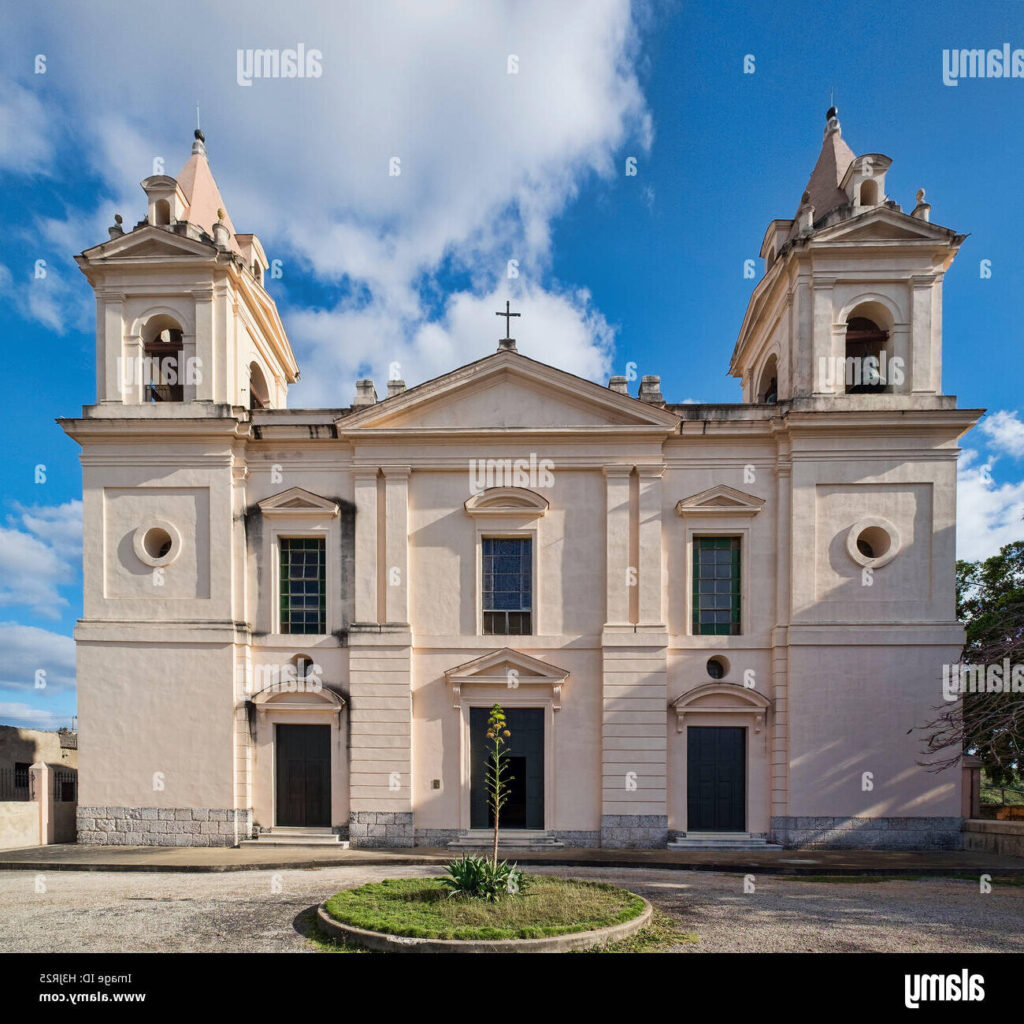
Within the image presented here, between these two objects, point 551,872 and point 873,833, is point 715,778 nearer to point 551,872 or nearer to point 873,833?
point 873,833

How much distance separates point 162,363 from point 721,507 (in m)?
14.8

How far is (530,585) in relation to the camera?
687 inches

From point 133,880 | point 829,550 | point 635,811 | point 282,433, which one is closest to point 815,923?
point 635,811

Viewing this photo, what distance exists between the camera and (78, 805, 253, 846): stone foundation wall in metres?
16.7

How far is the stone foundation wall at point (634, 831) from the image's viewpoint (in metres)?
16.3

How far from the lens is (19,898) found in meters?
12.1

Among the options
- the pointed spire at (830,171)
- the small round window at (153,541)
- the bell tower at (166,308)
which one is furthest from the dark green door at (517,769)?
the pointed spire at (830,171)

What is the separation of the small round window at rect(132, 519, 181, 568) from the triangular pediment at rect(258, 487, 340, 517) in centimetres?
228

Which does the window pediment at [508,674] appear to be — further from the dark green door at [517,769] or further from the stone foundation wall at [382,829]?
the stone foundation wall at [382,829]

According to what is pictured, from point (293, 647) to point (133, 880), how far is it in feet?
18.7

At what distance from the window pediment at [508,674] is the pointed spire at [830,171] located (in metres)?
13.7

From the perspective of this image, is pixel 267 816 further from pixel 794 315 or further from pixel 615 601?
pixel 794 315

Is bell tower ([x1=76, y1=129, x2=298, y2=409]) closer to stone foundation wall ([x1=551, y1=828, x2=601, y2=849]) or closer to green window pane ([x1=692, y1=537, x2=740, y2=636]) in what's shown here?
green window pane ([x1=692, y1=537, x2=740, y2=636])

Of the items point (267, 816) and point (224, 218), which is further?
point (224, 218)
